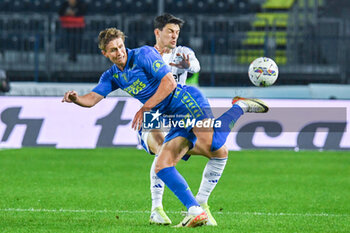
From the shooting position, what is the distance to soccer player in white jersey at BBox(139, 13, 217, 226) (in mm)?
7039

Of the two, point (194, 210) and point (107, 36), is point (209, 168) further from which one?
point (107, 36)

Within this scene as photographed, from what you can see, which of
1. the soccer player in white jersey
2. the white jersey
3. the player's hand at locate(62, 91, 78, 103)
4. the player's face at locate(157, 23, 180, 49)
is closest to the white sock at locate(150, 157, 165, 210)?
the soccer player in white jersey

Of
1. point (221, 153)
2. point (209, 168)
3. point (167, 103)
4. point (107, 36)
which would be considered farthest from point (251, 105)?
point (107, 36)

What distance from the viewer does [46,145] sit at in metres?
14.3

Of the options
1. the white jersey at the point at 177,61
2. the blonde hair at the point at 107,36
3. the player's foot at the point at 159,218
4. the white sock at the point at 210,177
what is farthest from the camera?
the white jersey at the point at 177,61

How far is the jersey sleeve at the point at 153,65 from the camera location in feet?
22.0

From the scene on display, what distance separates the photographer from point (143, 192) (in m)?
9.51

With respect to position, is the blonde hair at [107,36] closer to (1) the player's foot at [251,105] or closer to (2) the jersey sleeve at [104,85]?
(2) the jersey sleeve at [104,85]

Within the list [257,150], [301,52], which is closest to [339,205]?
[257,150]

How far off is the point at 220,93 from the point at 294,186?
6683mm

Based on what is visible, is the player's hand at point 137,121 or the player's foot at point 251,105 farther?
the player's foot at point 251,105

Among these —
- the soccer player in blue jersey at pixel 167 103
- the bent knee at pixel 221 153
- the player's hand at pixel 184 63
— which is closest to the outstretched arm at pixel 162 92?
the soccer player in blue jersey at pixel 167 103

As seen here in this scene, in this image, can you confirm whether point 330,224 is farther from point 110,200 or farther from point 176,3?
point 176,3

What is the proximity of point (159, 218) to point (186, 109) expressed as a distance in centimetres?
104
